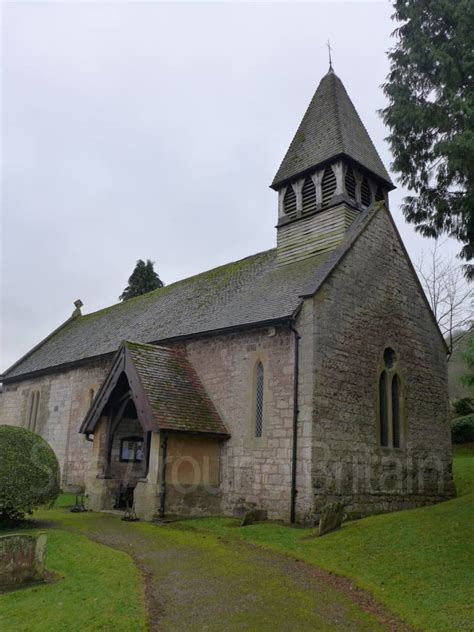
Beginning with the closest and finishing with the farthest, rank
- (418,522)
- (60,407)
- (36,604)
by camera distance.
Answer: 1. (36,604)
2. (418,522)
3. (60,407)

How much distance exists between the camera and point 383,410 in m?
17.0

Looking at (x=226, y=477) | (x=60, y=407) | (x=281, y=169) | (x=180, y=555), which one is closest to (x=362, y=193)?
(x=281, y=169)

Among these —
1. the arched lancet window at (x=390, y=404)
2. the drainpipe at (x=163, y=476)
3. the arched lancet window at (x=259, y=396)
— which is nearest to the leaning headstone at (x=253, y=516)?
the arched lancet window at (x=259, y=396)

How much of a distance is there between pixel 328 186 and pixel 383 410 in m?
8.46

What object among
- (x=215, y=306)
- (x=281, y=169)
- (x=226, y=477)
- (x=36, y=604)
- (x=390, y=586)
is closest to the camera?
(x=36, y=604)

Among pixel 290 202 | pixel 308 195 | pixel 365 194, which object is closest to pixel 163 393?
pixel 290 202

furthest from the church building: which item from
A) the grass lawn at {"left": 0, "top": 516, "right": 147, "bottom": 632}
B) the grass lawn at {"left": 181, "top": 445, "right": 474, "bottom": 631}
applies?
the grass lawn at {"left": 0, "top": 516, "right": 147, "bottom": 632}

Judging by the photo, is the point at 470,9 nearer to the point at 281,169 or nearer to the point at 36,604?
the point at 281,169

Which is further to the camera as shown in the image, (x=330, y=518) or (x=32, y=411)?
(x=32, y=411)

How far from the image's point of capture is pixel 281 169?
21.7 meters

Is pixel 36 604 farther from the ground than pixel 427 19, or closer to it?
closer to it

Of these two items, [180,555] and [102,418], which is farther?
[102,418]

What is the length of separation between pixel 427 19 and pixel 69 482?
2106cm

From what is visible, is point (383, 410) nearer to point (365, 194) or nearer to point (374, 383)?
point (374, 383)
